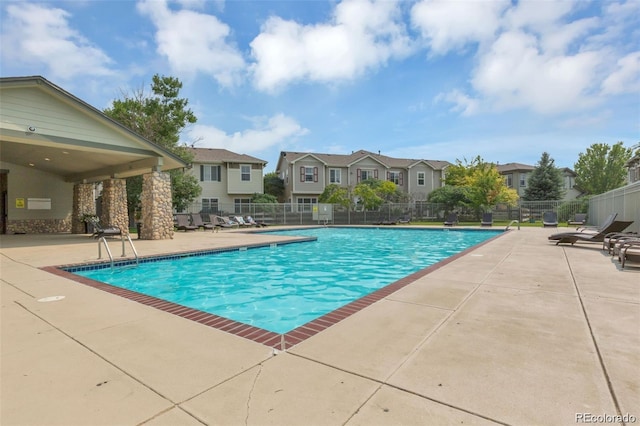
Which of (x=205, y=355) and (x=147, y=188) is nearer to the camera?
(x=205, y=355)

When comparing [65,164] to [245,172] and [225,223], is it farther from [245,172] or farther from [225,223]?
[245,172]

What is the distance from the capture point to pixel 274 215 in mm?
27438

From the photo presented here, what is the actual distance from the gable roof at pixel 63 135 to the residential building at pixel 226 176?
13.4 meters

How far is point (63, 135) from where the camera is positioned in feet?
34.9

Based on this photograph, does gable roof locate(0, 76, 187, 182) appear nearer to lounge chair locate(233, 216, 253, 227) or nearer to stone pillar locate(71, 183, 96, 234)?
stone pillar locate(71, 183, 96, 234)

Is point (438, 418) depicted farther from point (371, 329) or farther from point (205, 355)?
point (205, 355)

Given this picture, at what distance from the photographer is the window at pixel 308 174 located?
3209 cm

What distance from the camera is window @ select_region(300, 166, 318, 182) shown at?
105 feet

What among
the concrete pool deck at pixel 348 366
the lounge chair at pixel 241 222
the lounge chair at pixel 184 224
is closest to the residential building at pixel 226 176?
the lounge chair at pixel 241 222

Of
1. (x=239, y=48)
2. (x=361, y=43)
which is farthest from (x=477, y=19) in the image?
(x=239, y=48)

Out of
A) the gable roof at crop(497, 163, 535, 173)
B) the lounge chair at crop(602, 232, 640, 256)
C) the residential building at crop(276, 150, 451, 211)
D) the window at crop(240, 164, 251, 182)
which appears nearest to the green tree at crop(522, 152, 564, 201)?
the gable roof at crop(497, 163, 535, 173)

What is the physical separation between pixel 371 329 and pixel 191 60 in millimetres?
17904

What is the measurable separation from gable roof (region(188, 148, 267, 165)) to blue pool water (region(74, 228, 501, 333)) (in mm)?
19414

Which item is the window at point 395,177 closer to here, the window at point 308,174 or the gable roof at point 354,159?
the gable roof at point 354,159
